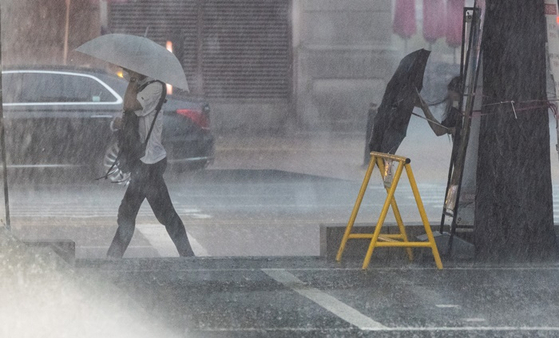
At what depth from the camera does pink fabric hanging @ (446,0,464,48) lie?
25.2 m

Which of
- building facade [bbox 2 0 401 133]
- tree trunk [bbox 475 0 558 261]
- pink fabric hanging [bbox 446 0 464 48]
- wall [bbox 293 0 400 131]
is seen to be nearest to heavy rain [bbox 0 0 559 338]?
tree trunk [bbox 475 0 558 261]

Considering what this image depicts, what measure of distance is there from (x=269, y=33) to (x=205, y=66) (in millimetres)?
1592

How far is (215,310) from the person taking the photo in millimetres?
7293

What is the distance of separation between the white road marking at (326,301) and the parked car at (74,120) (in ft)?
22.6

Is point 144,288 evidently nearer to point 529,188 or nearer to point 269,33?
point 529,188

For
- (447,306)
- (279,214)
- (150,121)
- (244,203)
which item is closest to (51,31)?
(244,203)

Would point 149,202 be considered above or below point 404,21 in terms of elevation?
below

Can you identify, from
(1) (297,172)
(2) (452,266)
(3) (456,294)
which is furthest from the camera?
(1) (297,172)

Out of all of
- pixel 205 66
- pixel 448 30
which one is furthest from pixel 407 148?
pixel 205 66

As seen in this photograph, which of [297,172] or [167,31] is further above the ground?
[167,31]

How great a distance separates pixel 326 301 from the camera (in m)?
7.58

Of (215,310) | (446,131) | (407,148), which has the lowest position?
(407,148)

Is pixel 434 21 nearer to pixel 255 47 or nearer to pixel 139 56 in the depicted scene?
pixel 255 47

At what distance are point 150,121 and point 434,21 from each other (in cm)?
1726
